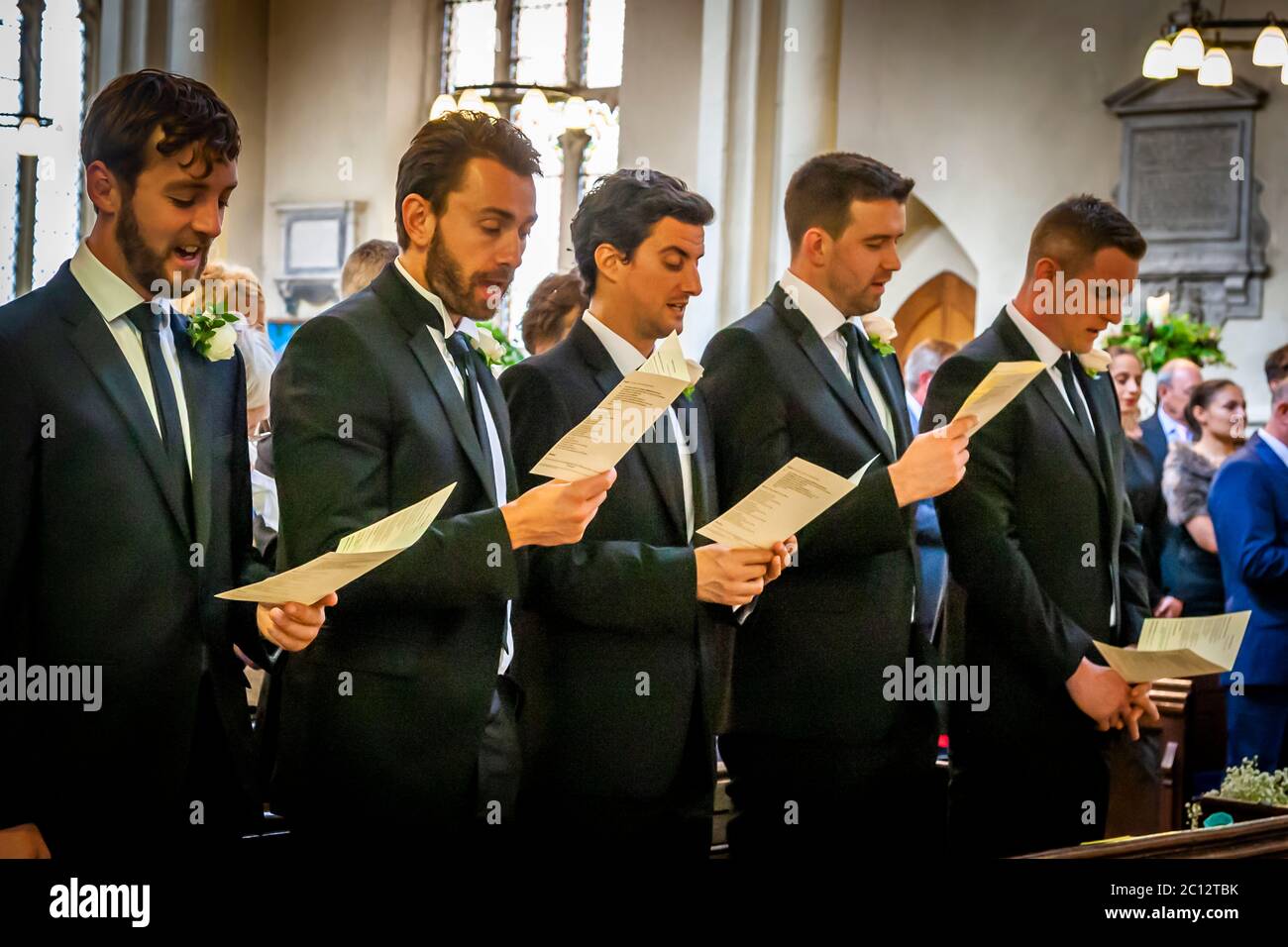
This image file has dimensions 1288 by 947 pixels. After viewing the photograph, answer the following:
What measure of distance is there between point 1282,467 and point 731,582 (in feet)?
11.6

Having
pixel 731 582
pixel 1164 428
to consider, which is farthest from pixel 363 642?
pixel 1164 428

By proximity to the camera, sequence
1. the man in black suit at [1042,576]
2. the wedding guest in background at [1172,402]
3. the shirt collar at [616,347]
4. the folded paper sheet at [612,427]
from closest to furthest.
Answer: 1. the folded paper sheet at [612,427]
2. the shirt collar at [616,347]
3. the man in black suit at [1042,576]
4. the wedding guest in background at [1172,402]

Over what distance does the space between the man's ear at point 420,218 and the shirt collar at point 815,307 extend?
2.70 ft

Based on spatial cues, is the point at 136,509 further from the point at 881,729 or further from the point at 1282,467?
the point at 1282,467

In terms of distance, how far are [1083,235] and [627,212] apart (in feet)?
3.53

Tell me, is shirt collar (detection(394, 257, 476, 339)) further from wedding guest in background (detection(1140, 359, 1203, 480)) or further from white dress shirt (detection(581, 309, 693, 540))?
wedding guest in background (detection(1140, 359, 1203, 480))

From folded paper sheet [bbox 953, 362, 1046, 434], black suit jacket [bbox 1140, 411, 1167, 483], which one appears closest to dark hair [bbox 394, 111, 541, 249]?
folded paper sheet [bbox 953, 362, 1046, 434]

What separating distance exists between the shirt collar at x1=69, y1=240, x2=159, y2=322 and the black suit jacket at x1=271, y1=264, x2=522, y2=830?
0.78 feet

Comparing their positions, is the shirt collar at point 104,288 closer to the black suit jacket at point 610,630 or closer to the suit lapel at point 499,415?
the suit lapel at point 499,415

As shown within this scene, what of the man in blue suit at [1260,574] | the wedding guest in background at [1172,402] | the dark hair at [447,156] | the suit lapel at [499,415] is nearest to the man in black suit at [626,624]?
the suit lapel at [499,415]

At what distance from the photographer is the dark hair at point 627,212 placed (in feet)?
9.27

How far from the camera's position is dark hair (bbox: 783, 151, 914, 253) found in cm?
309

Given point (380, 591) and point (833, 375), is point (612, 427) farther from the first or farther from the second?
point (833, 375)
